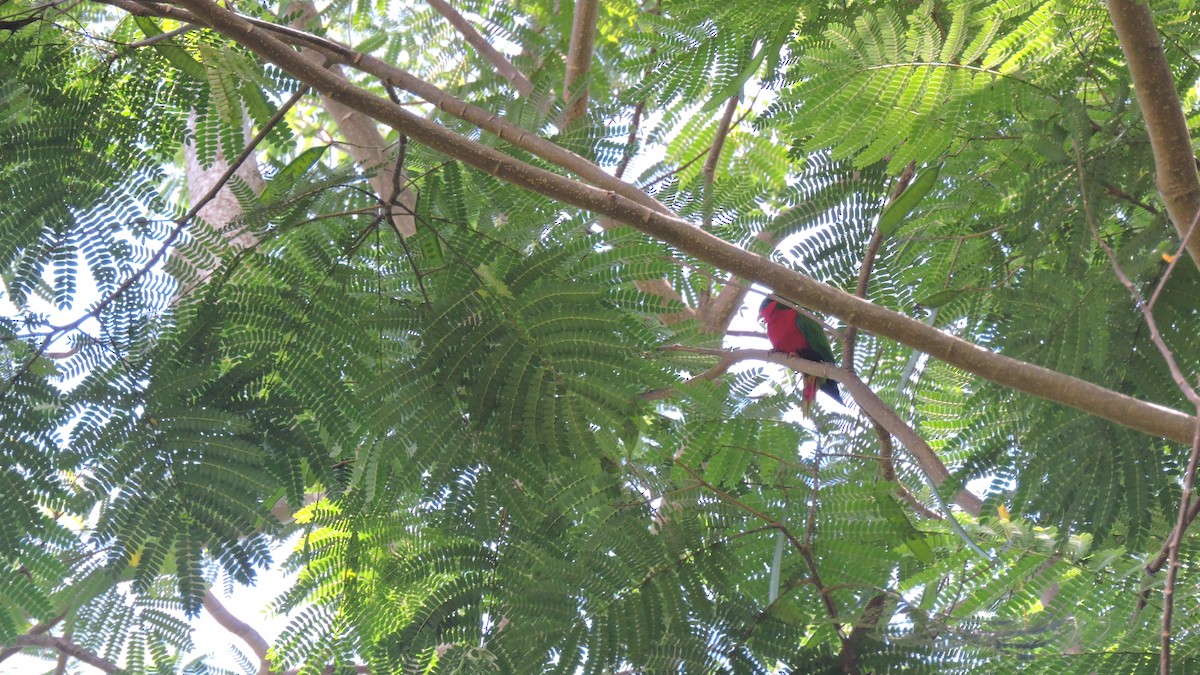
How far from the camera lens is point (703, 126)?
6352 mm

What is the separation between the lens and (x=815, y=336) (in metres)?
6.18

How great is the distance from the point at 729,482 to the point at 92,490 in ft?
7.12

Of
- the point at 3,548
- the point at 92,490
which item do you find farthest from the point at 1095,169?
the point at 3,548

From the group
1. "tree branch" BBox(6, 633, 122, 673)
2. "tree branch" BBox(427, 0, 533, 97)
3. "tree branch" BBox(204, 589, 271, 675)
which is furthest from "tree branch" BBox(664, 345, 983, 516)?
"tree branch" BBox(204, 589, 271, 675)

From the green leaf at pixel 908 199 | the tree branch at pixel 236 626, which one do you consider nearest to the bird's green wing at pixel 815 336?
the green leaf at pixel 908 199

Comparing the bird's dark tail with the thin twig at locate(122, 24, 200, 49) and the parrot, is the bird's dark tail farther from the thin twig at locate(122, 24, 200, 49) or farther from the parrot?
the thin twig at locate(122, 24, 200, 49)

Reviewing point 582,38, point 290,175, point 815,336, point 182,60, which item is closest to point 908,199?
point 290,175

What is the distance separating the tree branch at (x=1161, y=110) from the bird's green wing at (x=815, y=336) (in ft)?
11.7

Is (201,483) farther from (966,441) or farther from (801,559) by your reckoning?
(966,441)

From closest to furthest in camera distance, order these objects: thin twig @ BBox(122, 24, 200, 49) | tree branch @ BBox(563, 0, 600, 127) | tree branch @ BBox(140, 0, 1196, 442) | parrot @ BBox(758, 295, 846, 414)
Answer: tree branch @ BBox(140, 0, 1196, 442)
thin twig @ BBox(122, 24, 200, 49)
tree branch @ BBox(563, 0, 600, 127)
parrot @ BBox(758, 295, 846, 414)

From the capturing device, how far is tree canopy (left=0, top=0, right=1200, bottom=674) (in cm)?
296

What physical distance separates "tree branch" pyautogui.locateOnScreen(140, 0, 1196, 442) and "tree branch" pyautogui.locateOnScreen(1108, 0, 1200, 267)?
398 mm

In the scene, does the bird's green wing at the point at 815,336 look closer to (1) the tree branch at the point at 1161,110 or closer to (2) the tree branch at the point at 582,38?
(2) the tree branch at the point at 582,38

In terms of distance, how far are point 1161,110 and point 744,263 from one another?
3.17 feet
